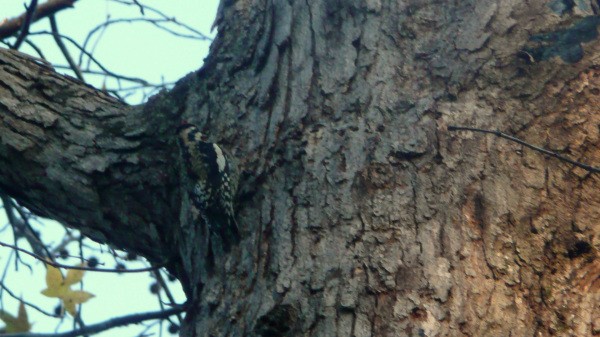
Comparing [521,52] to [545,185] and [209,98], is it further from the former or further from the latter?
[209,98]

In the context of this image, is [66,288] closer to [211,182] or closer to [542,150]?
[211,182]

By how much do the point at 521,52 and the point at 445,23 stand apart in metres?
0.29

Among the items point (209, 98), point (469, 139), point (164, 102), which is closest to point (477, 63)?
point (469, 139)

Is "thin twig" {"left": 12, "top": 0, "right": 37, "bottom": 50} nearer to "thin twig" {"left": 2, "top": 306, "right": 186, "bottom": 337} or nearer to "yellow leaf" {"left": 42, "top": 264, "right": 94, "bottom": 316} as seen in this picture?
"yellow leaf" {"left": 42, "top": 264, "right": 94, "bottom": 316}

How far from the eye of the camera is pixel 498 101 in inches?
91.7

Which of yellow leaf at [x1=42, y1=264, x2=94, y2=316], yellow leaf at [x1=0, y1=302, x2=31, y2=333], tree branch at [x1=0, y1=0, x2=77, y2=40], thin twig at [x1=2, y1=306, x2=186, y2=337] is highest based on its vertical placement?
tree branch at [x1=0, y1=0, x2=77, y2=40]

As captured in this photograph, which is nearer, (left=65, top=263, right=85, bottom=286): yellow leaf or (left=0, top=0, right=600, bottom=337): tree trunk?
(left=0, top=0, right=600, bottom=337): tree trunk

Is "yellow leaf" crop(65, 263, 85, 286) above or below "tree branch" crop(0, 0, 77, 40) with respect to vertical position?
below

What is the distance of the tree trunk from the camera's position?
1.94 m

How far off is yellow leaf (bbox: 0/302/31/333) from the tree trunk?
0.39 m

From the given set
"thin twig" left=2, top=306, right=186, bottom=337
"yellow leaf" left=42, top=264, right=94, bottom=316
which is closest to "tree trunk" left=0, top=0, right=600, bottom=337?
"thin twig" left=2, top=306, right=186, bottom=337

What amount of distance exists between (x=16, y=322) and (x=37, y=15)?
1829 millimetres

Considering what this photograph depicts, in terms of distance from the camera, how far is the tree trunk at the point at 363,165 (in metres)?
1.94

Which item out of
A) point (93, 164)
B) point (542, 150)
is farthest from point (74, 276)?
point (542, 150)
